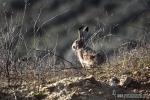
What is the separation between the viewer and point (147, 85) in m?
6.33

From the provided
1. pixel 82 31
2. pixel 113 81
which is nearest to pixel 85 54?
pixel 82 31

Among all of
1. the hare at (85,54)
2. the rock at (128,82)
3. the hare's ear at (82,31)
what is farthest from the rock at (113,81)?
the hare's ear at (82,31)

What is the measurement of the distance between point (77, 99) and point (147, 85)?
0.85m

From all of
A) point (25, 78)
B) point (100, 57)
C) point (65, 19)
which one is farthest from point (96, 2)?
point (25, 78)

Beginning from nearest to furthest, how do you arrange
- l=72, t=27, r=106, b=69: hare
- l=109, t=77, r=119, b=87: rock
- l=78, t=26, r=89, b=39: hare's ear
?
1. l=109, t=77, r=119, b=87: rock
2. l=72, t=27, r=106, b=69: hare
3. l=78, t=26, r=89, b=39: hare's ear

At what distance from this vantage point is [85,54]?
908 cm

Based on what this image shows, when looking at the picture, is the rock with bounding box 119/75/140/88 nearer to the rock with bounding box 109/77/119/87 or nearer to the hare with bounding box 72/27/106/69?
the rock with bounding box 109/77/119/87

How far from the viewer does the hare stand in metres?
8.62

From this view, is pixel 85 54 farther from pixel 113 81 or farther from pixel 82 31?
pixel 113 81

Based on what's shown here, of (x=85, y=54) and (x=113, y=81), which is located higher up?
(x=85, y=54)

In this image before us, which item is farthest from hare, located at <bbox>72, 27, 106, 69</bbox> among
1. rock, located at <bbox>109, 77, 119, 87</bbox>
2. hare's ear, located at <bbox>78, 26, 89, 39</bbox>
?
rock, located at <bbox>109, 77, 119, 87</bbox>

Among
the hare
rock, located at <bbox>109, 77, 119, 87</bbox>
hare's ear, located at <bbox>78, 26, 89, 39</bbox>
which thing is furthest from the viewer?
hare's ear, located at <bbox>78, 26, 89, 39</bbox>

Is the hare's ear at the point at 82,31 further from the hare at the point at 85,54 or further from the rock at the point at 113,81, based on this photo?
the rock at the point at 113,81

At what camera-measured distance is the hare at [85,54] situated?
28.3 feet
